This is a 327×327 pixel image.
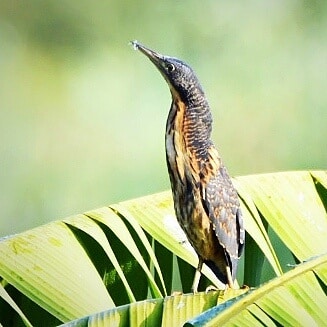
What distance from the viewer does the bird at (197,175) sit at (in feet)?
2.70

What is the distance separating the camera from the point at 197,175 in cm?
84

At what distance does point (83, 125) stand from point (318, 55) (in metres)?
0.42

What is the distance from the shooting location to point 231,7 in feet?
4.32

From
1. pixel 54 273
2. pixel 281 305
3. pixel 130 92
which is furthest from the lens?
pixel 130 92

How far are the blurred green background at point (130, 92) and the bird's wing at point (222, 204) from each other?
0.40m

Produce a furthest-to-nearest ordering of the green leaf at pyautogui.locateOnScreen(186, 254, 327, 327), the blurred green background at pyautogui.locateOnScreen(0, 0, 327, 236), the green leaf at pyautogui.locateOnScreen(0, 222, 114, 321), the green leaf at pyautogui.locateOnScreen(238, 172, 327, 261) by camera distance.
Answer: the blurred green background at pyautogui.locateOnScreen(0, 0, 327, 236) < the green leaf at pyautogui.locateOnScreen(238, 172, 327, 261) < the green leaf at pyautogui.locateOnScreen(0, 222, 114, 321) < the green leaf at pyautogui.locateOnScreen(186, 254, 327, 327)

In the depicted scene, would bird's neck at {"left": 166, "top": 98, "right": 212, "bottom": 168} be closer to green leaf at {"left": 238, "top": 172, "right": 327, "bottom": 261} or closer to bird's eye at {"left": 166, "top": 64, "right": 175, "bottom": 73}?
bird's eye at {"left": 166, "top": 64, "right": 175, "bottom": 73}

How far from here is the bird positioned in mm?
822

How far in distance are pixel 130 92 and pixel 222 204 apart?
1.51 ft

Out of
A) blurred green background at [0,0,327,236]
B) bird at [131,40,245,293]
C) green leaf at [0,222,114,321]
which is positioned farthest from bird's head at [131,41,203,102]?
blurred green background at [0,0,327,236]

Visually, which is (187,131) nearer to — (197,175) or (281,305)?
(197,175)

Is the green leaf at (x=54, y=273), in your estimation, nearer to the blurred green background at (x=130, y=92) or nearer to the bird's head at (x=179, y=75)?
the bird's head at (x=179, y=75)

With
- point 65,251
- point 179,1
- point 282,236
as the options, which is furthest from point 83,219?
point 179,1

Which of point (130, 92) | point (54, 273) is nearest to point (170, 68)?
point (54, 273)
